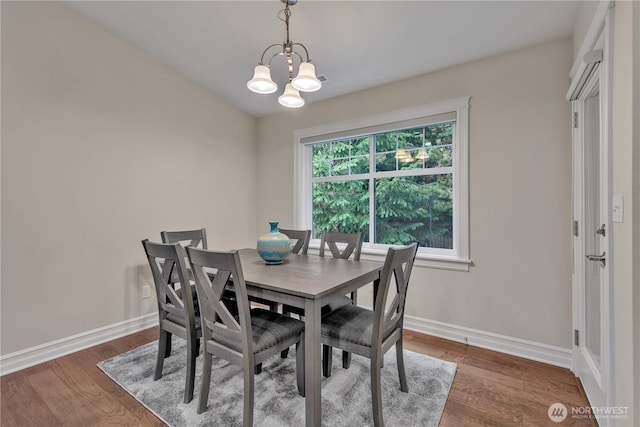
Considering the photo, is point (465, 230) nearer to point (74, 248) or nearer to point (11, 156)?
point (74, 248)

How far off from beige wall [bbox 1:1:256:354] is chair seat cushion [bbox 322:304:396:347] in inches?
85.3

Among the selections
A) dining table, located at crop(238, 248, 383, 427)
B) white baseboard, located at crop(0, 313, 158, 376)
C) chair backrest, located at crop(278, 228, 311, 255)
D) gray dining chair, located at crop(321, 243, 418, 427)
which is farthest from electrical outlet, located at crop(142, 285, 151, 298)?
gray dining chair, located at crop(321, 243, 418, 427)

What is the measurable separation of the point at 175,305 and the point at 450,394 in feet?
5.98

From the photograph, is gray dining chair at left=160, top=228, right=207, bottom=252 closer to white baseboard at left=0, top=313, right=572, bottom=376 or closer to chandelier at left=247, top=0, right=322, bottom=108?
white baseboard at left=0, top=313, right=572, bottom=376

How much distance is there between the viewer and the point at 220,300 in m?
1.56

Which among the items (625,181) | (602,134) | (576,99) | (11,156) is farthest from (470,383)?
(11,156)

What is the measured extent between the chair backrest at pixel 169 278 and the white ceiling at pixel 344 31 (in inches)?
74.0

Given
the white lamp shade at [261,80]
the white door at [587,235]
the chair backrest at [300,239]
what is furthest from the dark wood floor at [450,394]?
the white lamp shade at [261,80]

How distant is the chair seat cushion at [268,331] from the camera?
1.55m

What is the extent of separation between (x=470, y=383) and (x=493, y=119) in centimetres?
202

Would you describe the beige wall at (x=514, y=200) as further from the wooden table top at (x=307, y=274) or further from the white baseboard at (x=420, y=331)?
the wooden table top at (x=307, y=274)

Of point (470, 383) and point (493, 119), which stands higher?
point (493, 119)

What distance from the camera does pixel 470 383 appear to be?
Answer: 6.39 feet

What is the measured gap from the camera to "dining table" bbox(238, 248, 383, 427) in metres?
1.40
